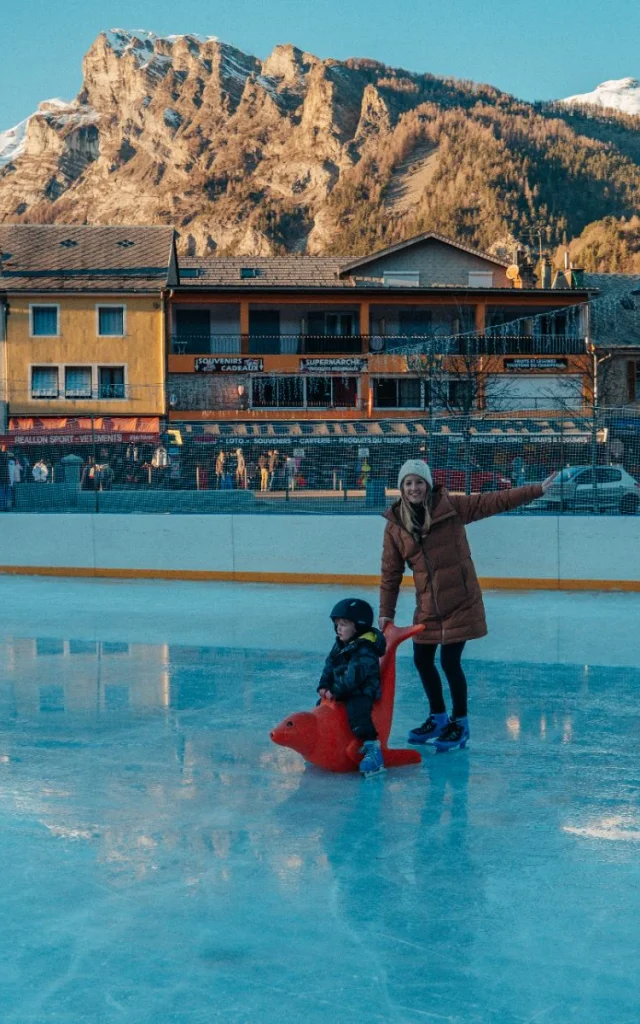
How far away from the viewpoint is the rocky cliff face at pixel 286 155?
113 metres

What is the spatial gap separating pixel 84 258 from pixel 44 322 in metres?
3.74

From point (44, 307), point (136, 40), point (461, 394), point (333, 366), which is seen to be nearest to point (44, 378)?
point (44, 307)

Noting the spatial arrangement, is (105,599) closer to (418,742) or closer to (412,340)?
(418,742)

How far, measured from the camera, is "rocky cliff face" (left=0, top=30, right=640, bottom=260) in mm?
112625

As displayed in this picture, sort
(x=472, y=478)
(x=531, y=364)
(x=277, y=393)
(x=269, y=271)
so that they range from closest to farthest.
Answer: (x=472, y=478)
(x=277, y=393)
(x=531, y=364)
(x=269, y=271)

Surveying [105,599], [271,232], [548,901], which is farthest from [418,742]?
[271,232]

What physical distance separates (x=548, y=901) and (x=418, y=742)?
224 cm

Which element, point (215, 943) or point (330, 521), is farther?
point (330, 521)

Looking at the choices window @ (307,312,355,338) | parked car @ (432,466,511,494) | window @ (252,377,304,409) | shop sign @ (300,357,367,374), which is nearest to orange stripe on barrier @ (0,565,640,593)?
parked car @ (432,466,511,494)

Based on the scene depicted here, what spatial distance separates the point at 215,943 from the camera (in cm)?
349

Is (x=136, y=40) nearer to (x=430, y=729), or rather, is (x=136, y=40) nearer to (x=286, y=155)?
(x=286, y=155)

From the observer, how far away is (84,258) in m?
42.1

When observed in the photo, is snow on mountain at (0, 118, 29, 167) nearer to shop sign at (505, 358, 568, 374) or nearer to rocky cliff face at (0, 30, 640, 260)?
rocky cliff face at (0, 30, 640, 260)

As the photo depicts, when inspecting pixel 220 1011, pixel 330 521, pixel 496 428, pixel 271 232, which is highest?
pixel 271 232
